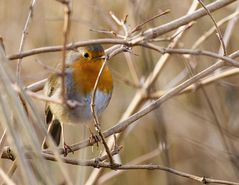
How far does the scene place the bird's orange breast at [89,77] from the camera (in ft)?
8.87

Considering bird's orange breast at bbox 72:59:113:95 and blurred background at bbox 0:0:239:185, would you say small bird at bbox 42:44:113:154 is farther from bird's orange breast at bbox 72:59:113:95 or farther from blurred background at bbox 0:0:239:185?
blurred background at bbox 0:0:239:185

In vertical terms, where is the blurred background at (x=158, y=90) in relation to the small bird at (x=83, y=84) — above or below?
above

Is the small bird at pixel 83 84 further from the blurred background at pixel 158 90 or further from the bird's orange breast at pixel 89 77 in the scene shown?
the blurred background at pixel 158 90

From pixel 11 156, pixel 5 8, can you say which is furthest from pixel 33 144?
pixel 5 8

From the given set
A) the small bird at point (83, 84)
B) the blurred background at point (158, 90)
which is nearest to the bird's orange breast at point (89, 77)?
the small bird at point (83, 84)

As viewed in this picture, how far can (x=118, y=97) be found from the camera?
13.9ft

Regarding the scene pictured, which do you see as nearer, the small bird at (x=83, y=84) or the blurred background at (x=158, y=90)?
the small bird at (x=83, y=84)

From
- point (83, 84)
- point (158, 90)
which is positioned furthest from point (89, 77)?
point (158, 90)

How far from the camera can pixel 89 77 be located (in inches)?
107

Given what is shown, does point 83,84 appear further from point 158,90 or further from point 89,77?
point 158,90

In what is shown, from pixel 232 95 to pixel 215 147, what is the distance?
0.40 metres

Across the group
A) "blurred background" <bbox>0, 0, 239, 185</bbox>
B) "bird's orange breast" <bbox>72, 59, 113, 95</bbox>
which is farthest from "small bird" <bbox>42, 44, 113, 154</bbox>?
"blurred background" <bbox>0, 0, 239, 185</bbox>

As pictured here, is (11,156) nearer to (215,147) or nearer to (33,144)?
(33,144)

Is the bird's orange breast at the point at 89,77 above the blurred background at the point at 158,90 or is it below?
below
